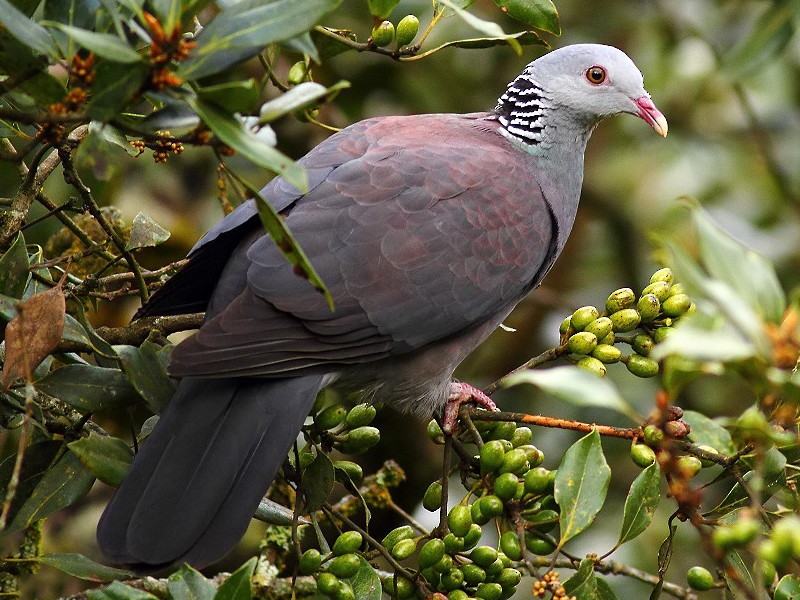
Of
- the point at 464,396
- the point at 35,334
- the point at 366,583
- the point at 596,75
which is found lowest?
the point at 464,396

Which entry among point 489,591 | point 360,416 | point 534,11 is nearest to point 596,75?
point 534,11

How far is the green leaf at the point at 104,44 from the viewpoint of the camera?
1321mm

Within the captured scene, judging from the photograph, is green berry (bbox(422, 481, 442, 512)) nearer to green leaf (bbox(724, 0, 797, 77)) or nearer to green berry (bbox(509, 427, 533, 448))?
green berry (bbox(509, 427, 533, 448))

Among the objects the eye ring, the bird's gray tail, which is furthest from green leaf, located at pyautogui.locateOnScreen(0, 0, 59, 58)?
the eye ring

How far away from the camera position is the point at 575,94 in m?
3.30

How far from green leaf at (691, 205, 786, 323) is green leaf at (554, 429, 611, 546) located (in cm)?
71

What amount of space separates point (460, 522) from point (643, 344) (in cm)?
67

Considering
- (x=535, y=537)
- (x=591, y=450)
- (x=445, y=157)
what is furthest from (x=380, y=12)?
(x=535, y=537)

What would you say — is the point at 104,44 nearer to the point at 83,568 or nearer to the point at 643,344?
the point at 83,568

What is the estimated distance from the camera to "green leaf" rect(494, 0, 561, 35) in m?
2.26

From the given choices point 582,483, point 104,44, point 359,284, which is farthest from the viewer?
point 359,284

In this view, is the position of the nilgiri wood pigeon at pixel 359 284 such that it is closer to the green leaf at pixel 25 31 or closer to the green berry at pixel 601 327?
the green berry at pixel 601 327

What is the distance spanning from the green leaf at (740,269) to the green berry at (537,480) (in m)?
0.90

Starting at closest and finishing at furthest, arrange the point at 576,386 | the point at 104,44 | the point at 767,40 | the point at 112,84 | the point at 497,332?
the point at 576,386, the point at 104,44, the point at 112,84, the point at 767,40, the point at 497,332
